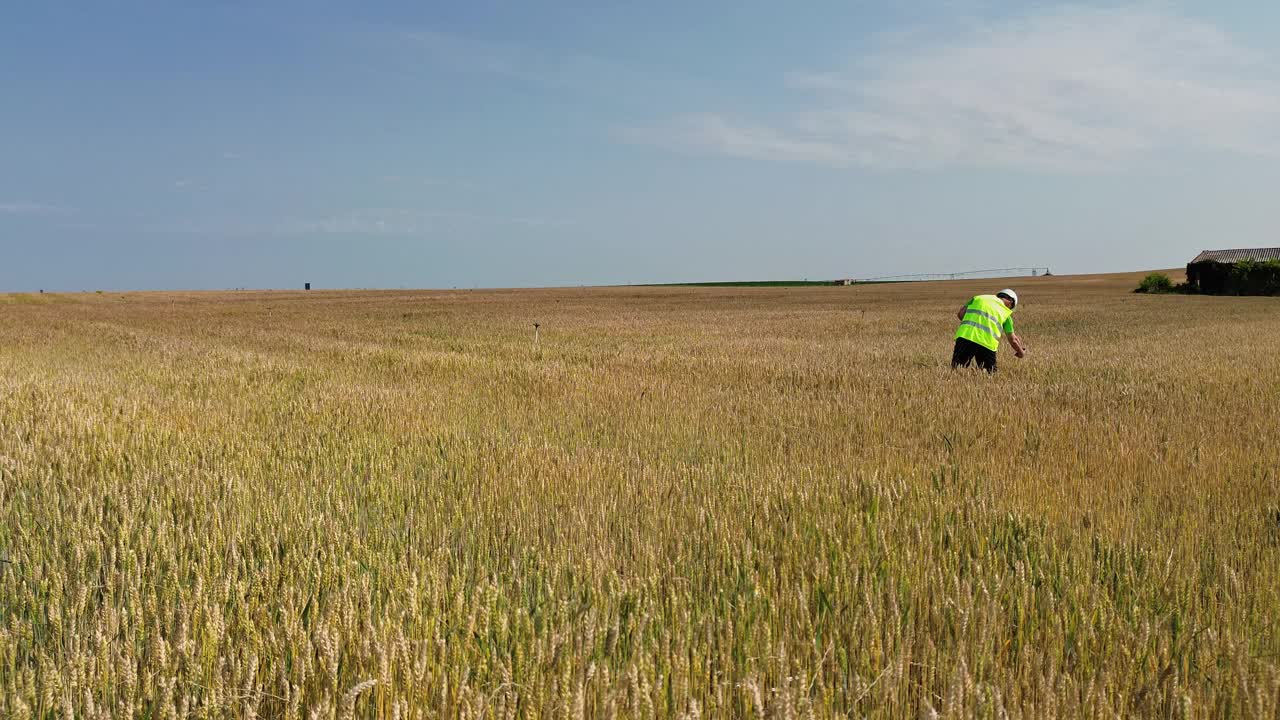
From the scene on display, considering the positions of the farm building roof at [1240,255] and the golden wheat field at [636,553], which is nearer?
the golden wheat field at [636,553]

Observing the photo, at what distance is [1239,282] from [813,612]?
213ft

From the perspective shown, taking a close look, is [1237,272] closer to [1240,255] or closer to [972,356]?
[1240,255]

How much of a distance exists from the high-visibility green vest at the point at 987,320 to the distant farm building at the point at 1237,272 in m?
55.0

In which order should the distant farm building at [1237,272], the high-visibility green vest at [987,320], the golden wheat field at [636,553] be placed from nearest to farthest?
the golden wheat field at [636,553], the high-visibility green vest at [987,320], the distant farm building at [1237,272]

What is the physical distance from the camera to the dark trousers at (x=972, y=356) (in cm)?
1161

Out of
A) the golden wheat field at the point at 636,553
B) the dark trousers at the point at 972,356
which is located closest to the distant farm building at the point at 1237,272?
the dark trousers at the point at 972,356

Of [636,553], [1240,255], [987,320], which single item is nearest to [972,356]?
→ [987,320]

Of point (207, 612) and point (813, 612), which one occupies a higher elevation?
point (207, 612)

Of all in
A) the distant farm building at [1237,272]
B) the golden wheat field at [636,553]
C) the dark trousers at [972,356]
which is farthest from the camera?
the distant farm building at [1237,272]

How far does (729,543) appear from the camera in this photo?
379 cm

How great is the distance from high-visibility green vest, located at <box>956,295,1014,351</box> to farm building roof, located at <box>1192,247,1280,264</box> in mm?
56728

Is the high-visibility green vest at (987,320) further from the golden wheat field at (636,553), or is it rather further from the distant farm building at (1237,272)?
the distant farm building at (1237,272)

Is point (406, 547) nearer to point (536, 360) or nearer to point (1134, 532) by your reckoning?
point (1134, 532)

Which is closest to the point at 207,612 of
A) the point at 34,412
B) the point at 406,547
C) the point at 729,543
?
the point at 406,547
